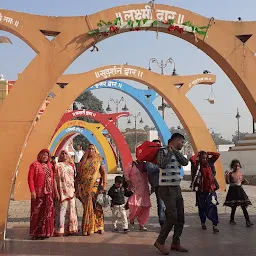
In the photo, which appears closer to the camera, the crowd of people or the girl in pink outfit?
the crowd of people

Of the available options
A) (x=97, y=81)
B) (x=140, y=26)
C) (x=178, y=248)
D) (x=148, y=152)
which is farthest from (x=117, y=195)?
(x=97, y=81)

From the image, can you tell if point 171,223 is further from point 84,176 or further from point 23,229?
point 23,229

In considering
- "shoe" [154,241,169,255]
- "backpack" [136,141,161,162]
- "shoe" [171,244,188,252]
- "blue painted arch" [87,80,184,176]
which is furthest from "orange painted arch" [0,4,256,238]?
"blue painted arch" [87,80,184,176]

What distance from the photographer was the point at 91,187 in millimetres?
7457

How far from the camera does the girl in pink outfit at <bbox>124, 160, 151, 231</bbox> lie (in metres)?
7.60

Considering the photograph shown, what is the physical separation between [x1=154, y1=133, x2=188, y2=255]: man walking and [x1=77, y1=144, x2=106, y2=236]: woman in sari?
180 cm

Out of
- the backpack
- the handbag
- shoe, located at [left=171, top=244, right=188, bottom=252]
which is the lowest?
shoe, located at [left=171, top=244, right=188, bottom=252]

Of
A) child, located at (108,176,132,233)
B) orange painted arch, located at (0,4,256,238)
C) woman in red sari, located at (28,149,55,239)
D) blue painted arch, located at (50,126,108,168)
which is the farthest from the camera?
blue painted arch, located at (50,126,108,168)

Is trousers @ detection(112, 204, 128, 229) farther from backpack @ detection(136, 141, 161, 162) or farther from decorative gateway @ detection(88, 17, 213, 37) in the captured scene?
decorative gateway @ detection(88, 17, 213, 37)

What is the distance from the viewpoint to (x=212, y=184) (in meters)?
7.78

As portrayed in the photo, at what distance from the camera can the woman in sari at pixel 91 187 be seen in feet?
24.3

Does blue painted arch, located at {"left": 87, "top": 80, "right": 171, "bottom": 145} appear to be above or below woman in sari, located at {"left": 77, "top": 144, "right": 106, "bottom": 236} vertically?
above

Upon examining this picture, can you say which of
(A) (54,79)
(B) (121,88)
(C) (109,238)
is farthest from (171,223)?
(B) (121,88)

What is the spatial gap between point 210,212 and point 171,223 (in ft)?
6.65
